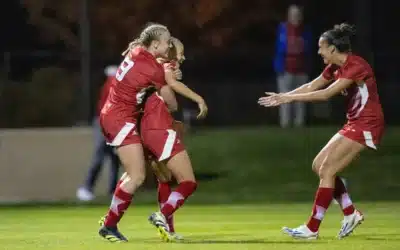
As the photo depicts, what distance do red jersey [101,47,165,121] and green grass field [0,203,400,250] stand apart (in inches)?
48.1

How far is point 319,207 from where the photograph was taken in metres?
13.1

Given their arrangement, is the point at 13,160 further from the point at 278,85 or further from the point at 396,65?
the point at 396,65

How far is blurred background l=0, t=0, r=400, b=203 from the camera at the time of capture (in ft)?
72.6

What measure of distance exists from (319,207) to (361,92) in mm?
1142

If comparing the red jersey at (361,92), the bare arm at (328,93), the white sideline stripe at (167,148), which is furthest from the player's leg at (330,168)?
the white sideline stripe at (167,148)

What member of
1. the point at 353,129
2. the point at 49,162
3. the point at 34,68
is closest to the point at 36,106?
the point at 34,68

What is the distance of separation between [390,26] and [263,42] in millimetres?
3462

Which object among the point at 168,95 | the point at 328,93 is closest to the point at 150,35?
the point at 168,95

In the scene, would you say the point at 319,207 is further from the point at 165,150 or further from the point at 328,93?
the point at 165,150

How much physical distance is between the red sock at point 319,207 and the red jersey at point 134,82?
182cm

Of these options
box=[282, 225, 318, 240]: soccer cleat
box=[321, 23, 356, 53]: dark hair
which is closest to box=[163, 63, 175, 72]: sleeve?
box=[321, 23, 356, 53]: dark hair

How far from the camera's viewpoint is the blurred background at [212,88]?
22.1m

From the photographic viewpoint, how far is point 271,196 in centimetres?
2119

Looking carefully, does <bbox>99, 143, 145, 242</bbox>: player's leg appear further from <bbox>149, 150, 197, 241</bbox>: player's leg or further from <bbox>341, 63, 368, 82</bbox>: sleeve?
<bbox>341, 63, 368, 82</bbox>: sleeve
